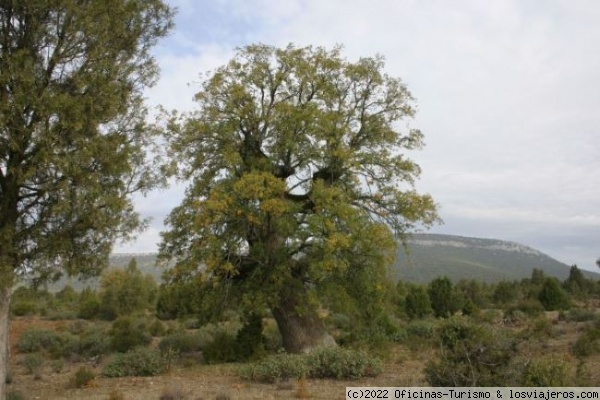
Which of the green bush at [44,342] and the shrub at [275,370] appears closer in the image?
the shrub at [275,370]

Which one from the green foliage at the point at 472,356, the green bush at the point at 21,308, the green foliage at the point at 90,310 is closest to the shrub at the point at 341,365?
the green foliage at the point at 472,356

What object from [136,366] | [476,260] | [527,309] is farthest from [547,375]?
[476,260]

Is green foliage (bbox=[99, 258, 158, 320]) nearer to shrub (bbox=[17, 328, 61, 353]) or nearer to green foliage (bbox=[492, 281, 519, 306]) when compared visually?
shrub (bbox=[17, 328, 61, 353])

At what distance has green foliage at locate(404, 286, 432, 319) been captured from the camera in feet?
104

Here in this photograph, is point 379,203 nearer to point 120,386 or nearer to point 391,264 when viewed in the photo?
point 391,264

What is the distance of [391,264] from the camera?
631 inches

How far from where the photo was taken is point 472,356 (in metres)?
9.09

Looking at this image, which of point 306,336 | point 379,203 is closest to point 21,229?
point 306,336

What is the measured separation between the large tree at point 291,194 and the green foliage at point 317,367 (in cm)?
204

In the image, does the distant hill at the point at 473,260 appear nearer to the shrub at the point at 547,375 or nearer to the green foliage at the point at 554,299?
the green foliage at the point at 554,299

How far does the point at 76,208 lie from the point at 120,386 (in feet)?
16.9

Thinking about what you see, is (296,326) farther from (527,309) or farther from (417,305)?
(527,309)

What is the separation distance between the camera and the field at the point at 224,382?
433 inches

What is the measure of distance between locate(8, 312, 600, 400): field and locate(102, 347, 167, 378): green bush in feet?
1.00
